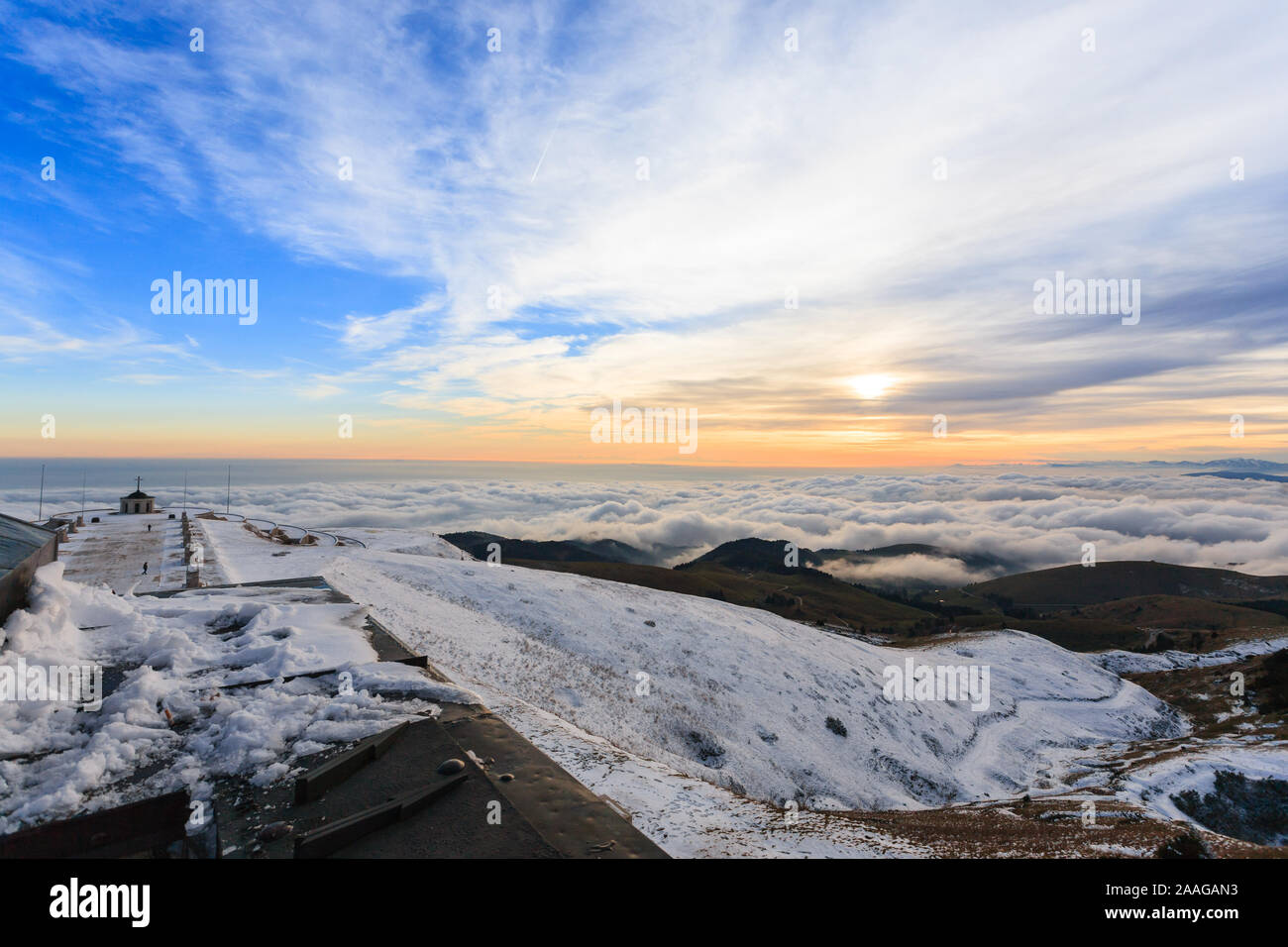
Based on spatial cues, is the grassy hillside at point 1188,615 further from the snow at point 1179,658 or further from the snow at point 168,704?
the snow at point 168,704

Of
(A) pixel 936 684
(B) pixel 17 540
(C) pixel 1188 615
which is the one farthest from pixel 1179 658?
(B) pixel 17 540

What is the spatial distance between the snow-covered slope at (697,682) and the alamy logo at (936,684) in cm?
113

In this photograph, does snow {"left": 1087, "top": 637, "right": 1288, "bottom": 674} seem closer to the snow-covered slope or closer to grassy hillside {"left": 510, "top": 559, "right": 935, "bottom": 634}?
grassy hillside {"left": 510, "top": 559, "right": 935, "bottom": 634}

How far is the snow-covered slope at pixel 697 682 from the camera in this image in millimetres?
26656

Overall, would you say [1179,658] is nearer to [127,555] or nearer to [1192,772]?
[1192,772]

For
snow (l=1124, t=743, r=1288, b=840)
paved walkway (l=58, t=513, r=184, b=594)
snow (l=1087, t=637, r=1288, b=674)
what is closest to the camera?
paved walkway (l=58, t=513, r=184, b=594)

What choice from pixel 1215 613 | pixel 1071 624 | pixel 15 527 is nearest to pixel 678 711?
pixel 15 527

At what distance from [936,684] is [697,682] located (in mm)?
33464

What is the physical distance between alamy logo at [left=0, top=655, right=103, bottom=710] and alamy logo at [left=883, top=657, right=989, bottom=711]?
46786mm

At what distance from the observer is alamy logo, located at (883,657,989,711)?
156 ft
